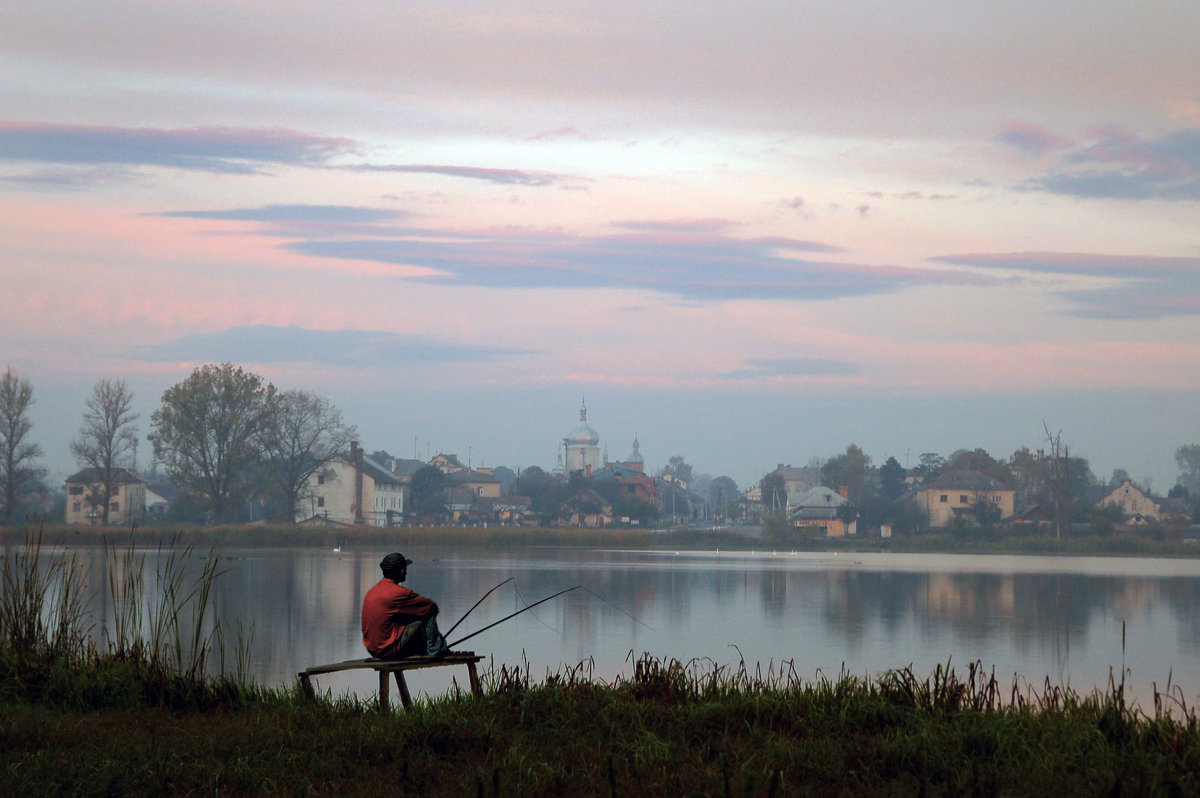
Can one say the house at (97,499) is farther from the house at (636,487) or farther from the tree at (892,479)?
the tree at (892,479)

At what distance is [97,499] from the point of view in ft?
291

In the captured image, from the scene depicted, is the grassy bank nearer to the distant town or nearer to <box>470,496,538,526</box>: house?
the distant town

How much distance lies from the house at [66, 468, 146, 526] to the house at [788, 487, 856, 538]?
59.4 m

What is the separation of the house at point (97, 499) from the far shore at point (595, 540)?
11029mm

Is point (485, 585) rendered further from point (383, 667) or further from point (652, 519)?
point (652, 519)

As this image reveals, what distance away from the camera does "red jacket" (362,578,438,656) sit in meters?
9.61

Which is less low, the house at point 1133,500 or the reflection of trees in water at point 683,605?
the house at point 1133,500

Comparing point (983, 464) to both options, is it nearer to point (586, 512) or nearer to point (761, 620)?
point (586, 512)

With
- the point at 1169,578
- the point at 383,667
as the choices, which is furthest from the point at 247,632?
the point at 1169,578

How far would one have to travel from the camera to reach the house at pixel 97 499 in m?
89.7

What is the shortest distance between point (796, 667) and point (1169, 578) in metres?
40.6

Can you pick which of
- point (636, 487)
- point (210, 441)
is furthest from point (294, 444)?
point (636, 487)

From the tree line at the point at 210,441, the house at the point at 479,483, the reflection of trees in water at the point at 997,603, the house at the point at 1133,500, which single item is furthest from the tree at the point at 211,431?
the house at the point at 1133,500

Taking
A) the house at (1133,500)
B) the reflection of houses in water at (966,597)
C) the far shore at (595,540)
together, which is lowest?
the far shore at (595,540)
